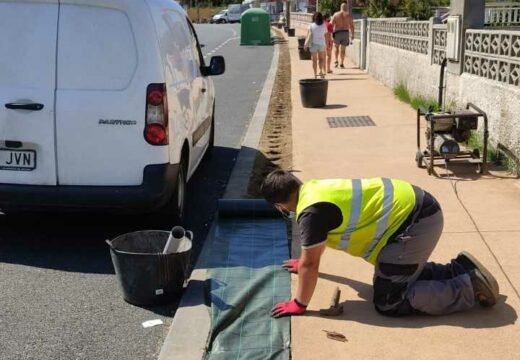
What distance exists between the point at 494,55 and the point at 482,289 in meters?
4.69

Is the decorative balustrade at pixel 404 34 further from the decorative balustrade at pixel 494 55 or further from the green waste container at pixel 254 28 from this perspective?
the green waste container at pixel 254 28

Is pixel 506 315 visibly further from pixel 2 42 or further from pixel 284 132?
pixel 284 132

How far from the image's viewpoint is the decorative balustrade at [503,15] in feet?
80.3

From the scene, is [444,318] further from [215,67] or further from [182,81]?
[215,67]

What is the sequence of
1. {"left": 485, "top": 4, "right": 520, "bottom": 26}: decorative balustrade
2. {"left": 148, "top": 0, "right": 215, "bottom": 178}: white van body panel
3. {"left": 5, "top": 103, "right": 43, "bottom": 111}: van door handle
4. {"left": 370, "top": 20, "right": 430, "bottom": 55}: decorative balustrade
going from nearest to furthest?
{"left": 5, "top": 103, "right": 43, "bottom": 111}: van door handle, {"left": 148, "top": 0, "right": 215, "bottom": 178}: white van body panel, {"left": 370, "top": 20, "right": 430, "bottom": 55}: decorative balustrade, {"left": 485, "top": 4, "right": 520, "bottom": 26}: decorative balustrade

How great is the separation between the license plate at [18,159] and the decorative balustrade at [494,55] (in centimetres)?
495

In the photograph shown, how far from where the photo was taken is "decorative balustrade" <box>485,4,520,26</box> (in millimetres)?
24469

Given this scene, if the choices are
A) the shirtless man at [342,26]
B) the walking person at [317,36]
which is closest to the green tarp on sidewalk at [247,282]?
the walking person at [317,36]

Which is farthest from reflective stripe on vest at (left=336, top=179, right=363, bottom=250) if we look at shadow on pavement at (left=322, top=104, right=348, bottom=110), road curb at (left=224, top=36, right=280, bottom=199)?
shadow on pavement at (left=322, top=104, right=348, bottom=110)

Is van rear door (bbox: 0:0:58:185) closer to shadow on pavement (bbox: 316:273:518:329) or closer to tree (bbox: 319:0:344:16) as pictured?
shadow on pavement (bbox: 316:273:518:329)

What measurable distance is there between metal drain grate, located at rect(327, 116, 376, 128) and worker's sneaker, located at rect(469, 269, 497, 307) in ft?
22.5

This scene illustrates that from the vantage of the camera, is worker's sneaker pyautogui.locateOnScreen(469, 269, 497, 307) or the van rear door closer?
worker's sneaker pyautogui.locateOnScreen(469, 269, 497, 307)

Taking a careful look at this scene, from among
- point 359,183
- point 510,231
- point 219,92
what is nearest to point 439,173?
point 510,231

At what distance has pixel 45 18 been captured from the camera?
511 cm
